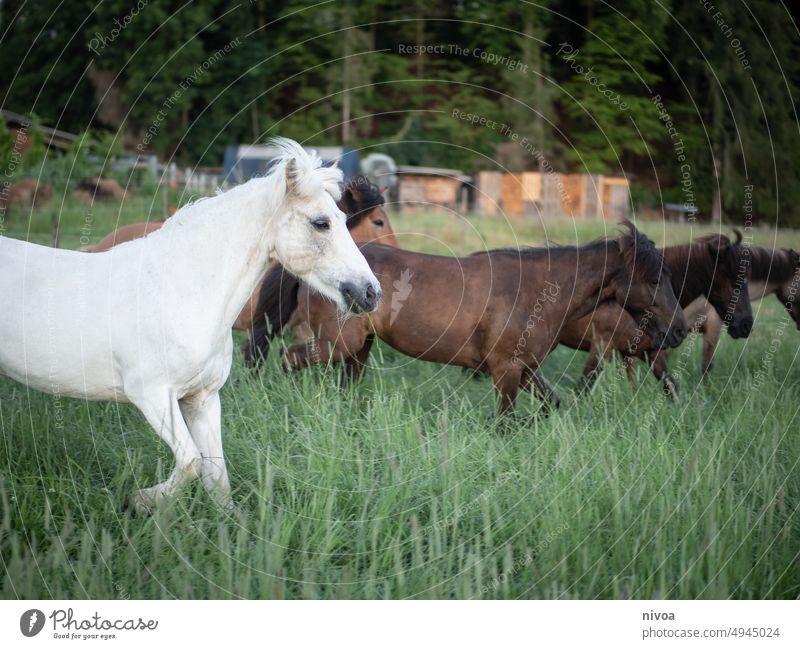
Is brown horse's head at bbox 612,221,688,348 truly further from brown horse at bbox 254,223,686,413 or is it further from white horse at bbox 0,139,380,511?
white horse at bbox 0,139,380,511

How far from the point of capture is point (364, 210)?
8625 mm

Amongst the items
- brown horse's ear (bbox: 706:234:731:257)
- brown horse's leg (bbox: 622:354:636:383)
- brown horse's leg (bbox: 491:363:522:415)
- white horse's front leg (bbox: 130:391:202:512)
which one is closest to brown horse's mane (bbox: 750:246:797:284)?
brown horse's ear (bbox: 706:234:731:257)

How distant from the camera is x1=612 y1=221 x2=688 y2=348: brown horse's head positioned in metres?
6.57

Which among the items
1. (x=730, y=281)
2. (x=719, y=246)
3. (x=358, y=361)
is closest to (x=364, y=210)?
(x=358, y=361)

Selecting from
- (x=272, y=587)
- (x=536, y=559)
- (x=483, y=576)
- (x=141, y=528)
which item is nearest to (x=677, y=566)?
(x=536, y=559)

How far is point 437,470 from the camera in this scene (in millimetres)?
4523

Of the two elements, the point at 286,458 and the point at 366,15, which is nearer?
the point at 286,458

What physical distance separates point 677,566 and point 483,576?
952 millimetres

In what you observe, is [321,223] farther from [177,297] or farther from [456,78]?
[456,78]

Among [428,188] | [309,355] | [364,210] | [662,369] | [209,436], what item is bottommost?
[662,369]

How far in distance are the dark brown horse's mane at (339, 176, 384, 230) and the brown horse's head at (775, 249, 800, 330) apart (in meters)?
4.71

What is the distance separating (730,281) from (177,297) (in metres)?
6.03

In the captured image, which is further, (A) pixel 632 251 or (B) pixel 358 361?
(B) pixel 358 361
